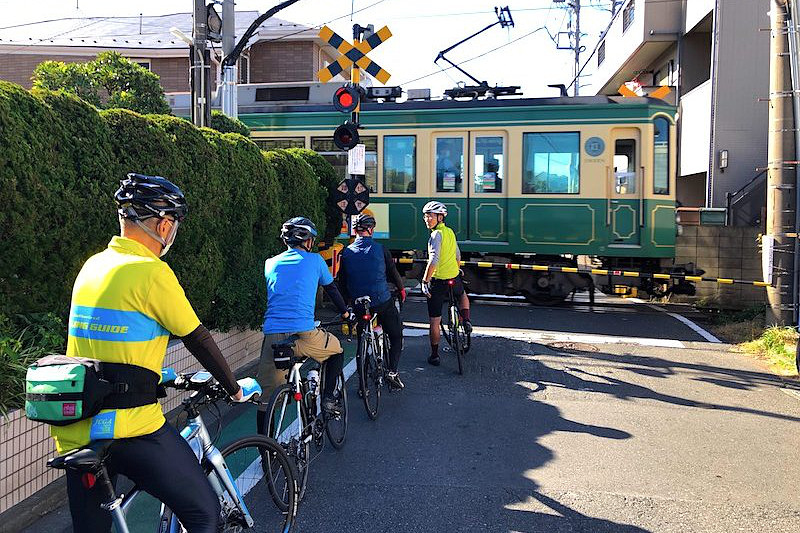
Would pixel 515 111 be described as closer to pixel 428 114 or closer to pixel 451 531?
pixel 428 114

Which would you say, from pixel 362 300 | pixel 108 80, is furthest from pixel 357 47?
pixel 362 300

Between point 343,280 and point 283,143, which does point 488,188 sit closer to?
point 283,143

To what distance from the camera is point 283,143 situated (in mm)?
13477

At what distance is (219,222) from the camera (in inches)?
272

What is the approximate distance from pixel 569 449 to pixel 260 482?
2.57 meters

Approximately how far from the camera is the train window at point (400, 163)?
12789 mm

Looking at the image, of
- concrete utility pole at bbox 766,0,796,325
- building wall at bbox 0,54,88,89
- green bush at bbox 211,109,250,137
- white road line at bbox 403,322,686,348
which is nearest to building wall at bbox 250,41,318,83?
building wall at bbox 0,54,88,89

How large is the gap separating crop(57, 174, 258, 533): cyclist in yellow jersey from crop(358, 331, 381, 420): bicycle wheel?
10.5 feet

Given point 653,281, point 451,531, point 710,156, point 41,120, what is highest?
point 710,156

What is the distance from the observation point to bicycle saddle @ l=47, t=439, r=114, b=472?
2447 millimetres

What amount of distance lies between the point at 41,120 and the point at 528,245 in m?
8.99

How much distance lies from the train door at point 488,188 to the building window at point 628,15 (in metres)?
12.7

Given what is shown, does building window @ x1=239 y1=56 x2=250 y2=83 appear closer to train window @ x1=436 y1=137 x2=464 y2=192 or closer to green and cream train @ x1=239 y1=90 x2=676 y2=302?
green and cream train @ x1=239 y1=90 x2=676 y2=302

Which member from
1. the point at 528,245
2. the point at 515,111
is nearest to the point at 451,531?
the point at 528,245
